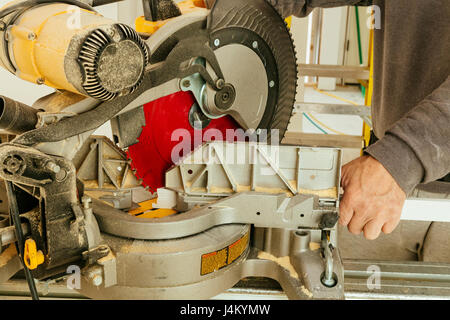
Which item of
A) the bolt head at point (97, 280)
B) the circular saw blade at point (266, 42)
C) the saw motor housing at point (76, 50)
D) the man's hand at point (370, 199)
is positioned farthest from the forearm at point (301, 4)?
the bolt head at point (97, 280)

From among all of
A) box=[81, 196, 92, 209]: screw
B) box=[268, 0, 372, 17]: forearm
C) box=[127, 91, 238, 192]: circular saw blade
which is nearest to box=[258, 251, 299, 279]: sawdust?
box=[127, 91, 238, 192]: circular saw blade

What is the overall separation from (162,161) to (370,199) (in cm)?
53

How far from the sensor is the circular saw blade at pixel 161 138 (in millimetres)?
1158

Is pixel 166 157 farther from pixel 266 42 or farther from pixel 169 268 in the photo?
pixel 266 42

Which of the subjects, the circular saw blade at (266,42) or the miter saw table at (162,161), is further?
the circular saw blade at (266,42)

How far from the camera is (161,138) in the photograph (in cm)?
118

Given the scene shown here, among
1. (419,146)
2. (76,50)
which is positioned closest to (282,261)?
(419,146)

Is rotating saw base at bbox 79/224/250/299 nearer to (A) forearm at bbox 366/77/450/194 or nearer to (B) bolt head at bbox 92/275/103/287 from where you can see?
(B) bolt head at bbox 92/275/103/287

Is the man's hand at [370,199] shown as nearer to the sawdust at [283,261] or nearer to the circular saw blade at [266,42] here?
the sawdust at [283,261]

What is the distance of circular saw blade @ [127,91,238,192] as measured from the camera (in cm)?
116

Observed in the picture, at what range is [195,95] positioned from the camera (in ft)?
3.85
